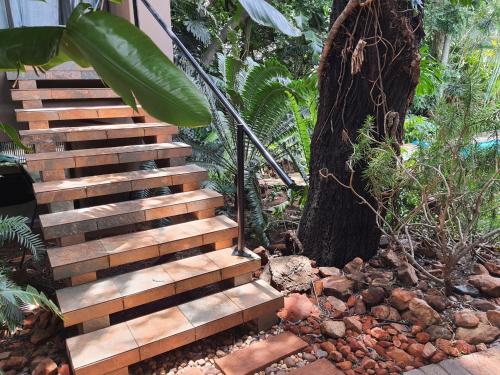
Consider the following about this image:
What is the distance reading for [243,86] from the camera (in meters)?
3.76

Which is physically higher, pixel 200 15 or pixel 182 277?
pixel 200 15

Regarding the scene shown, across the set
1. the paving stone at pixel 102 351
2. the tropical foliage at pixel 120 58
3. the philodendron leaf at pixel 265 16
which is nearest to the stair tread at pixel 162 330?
the paving stone at pixel 102 351

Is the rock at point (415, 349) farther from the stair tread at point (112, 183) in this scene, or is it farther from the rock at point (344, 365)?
the stair tread at point (112, 183)

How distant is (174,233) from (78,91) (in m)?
1.66

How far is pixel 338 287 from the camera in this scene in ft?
8.01

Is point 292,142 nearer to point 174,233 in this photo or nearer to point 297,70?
point 174,233

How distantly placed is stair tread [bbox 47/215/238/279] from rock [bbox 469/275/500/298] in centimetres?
153

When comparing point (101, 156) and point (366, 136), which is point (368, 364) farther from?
point (101, 156)

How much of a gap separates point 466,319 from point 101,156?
2410mm

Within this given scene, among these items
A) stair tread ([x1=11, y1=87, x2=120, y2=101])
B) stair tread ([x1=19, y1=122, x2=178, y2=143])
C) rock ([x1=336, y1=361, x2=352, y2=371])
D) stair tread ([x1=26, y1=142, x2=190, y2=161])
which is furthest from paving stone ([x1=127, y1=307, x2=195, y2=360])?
stair tread ([x1=11, y1=87, x2=120, y2=101])

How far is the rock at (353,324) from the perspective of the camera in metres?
2.10

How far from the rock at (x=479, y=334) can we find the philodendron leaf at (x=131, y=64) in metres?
1.88

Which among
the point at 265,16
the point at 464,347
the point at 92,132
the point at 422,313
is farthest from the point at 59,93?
the point at 464,347

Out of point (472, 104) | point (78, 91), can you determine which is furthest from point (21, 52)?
point (78, 91)
